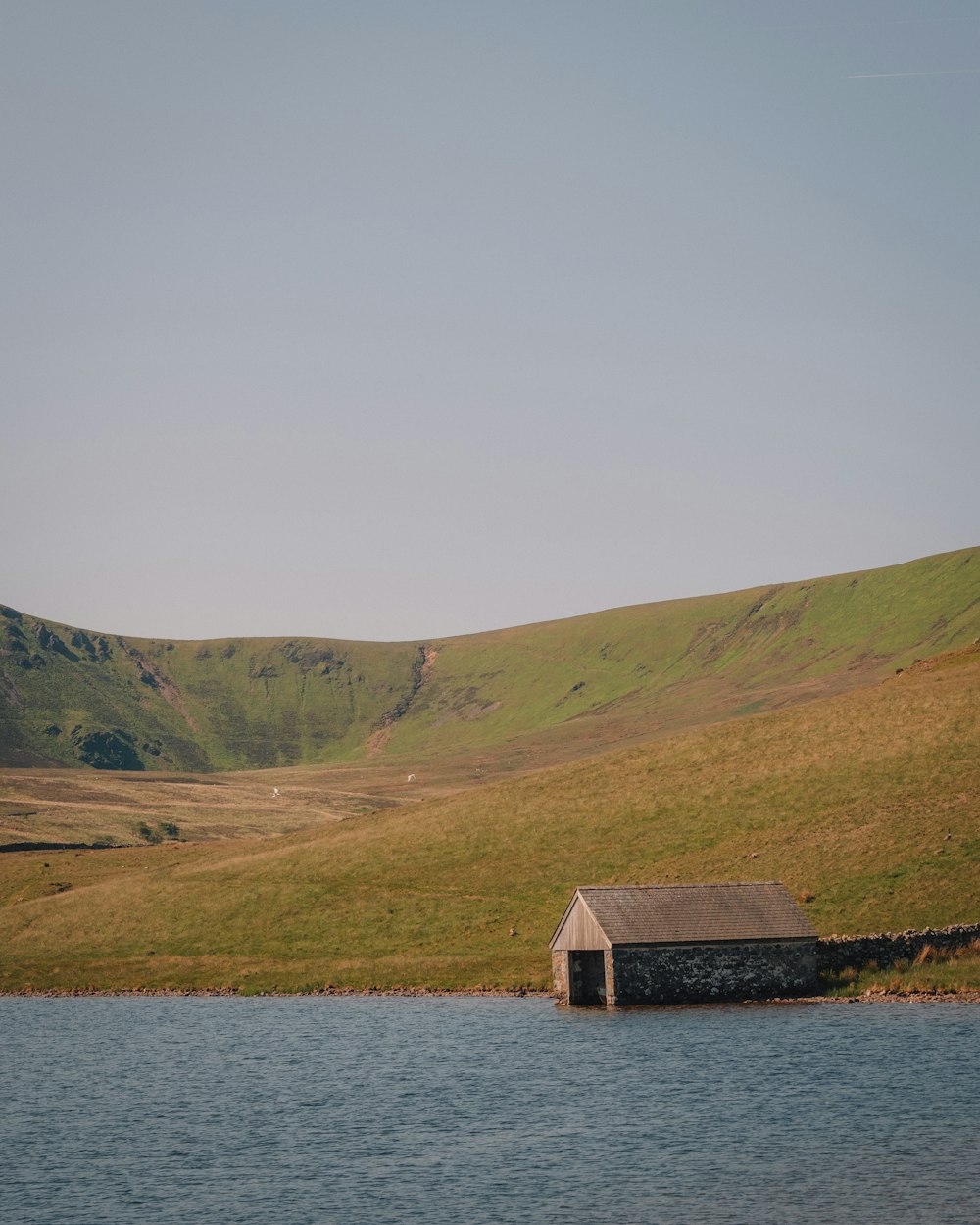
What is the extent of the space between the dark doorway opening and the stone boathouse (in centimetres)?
26

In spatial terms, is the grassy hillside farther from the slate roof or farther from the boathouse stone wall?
the boathouse stone wall

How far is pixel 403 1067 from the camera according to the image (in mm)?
49719

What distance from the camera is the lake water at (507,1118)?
31906 mm

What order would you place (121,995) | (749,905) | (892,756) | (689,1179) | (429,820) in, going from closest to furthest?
(689,1179)
(749,905)
(121,995)
(892,756)
(429,820)

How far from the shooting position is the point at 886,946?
64.9m

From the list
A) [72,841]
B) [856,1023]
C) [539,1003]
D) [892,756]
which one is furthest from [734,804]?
[72,841]

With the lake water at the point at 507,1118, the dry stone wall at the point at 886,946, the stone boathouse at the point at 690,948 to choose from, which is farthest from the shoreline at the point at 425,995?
the dry stone wall at the point at 886,946

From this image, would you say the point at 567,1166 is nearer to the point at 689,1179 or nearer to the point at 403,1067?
the point at 689,1179

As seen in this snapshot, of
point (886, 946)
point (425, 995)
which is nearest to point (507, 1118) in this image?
point (886, 946)

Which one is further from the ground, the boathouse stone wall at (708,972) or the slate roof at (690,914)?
the slate roof at (690,914)

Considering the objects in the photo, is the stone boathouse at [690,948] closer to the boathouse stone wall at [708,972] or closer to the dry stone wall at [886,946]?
the boathouse stone wall at [708,972]

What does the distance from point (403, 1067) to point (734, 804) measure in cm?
4885

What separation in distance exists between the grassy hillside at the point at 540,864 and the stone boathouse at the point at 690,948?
7.65 metres

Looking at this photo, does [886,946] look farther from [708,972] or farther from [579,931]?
[579,931]
